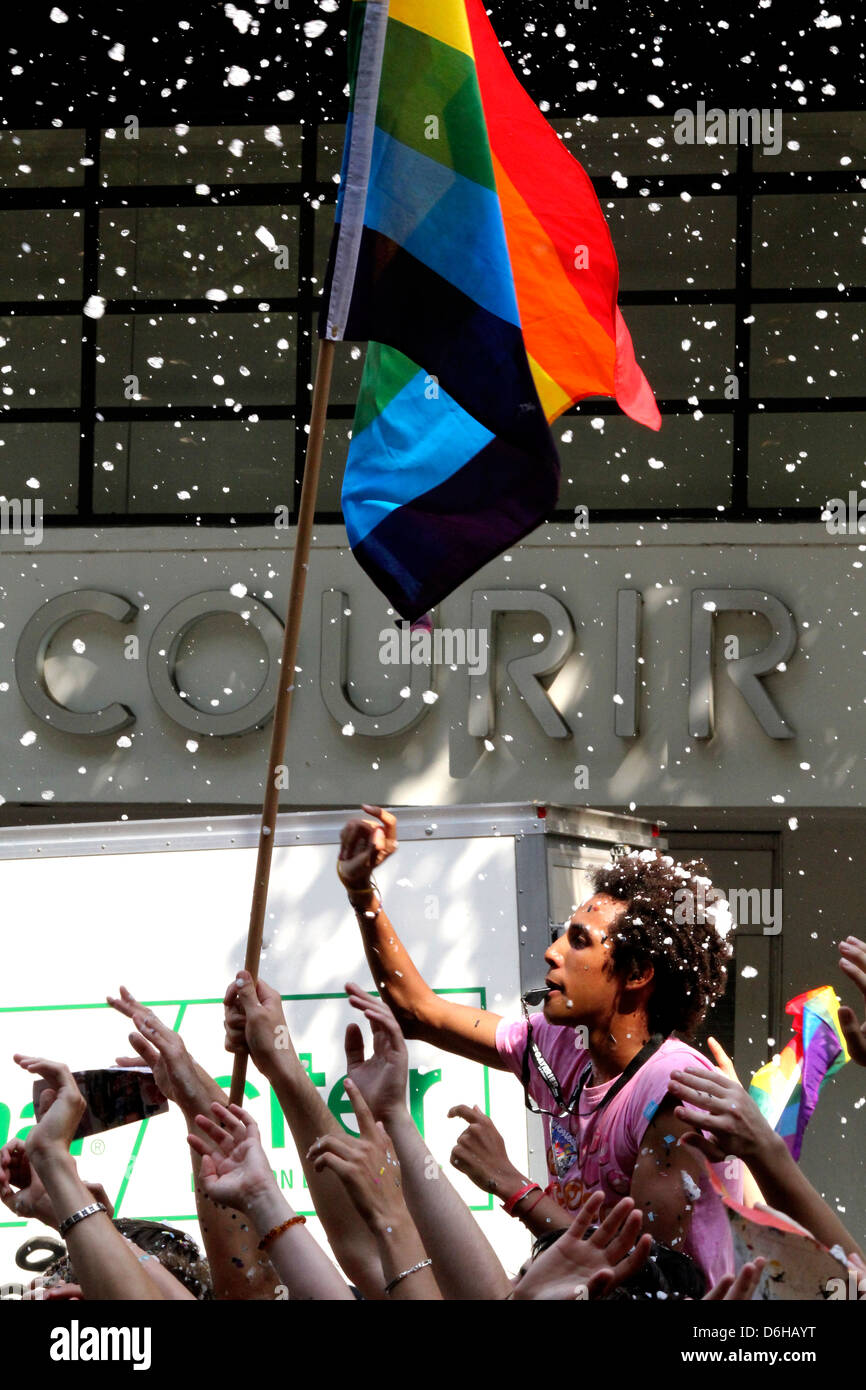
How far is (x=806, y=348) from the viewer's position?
32.6 feet

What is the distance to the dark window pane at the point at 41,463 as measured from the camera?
1034cm

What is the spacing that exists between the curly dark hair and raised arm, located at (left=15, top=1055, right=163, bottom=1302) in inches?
50.0

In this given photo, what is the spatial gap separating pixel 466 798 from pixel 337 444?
115 inches

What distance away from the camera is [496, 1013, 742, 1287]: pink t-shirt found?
261 cm

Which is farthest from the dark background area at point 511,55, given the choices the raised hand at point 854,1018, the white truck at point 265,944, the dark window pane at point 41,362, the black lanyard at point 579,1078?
the raised hand at point 854,1018

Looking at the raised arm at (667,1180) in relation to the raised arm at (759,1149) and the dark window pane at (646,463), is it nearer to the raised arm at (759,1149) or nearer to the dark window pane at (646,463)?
the raised arm at (759,1149)

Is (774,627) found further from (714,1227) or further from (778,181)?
(714,1227)

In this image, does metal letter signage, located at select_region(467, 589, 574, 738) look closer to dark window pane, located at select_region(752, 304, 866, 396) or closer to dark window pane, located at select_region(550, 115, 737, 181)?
dark window pane, located at select_region(752, 304, 866, 396)


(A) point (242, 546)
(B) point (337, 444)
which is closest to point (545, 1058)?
(A) point (242, 546)

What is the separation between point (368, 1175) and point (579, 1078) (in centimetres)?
128

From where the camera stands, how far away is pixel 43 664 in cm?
894

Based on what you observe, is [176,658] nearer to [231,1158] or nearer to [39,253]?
Answer: [39,253]

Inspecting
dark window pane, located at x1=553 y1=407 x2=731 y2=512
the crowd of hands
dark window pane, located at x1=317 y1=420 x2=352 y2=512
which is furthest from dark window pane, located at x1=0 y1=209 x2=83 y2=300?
the crowd of hands

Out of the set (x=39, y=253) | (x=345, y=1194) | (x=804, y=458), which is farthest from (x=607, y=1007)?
(x=39, y=253)
